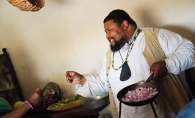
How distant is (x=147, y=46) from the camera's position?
3.65 ft

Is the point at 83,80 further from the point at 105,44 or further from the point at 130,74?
the point at 105,44

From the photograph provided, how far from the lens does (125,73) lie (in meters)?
1.15

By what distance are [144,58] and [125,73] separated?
18cm

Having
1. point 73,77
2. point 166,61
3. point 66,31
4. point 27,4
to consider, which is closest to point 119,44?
point 166,61

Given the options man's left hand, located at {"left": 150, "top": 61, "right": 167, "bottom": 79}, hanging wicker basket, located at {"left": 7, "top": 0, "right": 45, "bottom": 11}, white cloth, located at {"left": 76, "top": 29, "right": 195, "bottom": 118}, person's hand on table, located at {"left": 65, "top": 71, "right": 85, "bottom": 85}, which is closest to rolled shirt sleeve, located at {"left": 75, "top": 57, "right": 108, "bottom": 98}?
person's hand on table, located at {"left": 65, "top": 71, "right": 85, "bottom": 85}

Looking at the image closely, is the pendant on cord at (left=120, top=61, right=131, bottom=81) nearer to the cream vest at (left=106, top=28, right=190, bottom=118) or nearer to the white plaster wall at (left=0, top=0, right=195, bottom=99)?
the cream vest at (left=106, top=28, right=190, bottom=118)

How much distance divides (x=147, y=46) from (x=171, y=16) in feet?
2.29

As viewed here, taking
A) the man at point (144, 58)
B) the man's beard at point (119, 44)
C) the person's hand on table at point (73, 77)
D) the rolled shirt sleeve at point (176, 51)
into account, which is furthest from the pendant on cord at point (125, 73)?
the person's hand on table at point (73, 77)

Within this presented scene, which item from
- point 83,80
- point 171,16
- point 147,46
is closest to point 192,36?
point 171,16

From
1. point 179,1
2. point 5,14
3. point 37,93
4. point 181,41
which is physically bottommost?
point 37,93

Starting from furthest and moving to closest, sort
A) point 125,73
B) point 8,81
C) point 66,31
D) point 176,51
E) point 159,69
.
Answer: point 8,81
point 66,31
point 125,73
point 176,51
point 159,69

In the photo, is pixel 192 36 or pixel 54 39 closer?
pixel 192 36

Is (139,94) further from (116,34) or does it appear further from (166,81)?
(116,34)

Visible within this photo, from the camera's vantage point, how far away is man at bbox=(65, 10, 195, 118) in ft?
3.14
